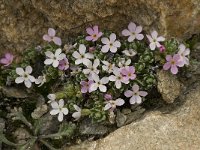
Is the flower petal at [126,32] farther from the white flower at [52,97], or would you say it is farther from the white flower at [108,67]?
the white flower at [52,97]

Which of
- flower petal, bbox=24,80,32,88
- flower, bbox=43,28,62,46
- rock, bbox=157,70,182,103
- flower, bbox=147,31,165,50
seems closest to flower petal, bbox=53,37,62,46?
flower, bbox=43,28,62,46

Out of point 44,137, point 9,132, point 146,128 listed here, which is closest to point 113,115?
point 146,128

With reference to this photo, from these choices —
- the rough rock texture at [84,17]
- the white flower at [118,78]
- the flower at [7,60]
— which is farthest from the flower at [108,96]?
the flower at [7,60]

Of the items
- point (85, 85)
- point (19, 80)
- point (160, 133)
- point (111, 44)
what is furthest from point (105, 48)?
point (160, 133)

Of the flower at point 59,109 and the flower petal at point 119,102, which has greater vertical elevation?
the flower petal at point 119,102

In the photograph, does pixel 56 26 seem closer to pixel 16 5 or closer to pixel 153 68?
pixel 16 5

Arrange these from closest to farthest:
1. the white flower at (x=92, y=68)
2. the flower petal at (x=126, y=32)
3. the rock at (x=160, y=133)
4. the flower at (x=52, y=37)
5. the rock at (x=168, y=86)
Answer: the rock at (x=160, y=133) < the rock at (x=168, y=86) < the white flower at (x=92, y=68) < the flower petal at (x=126, y=32) < the flower at (x=52, y=37)
